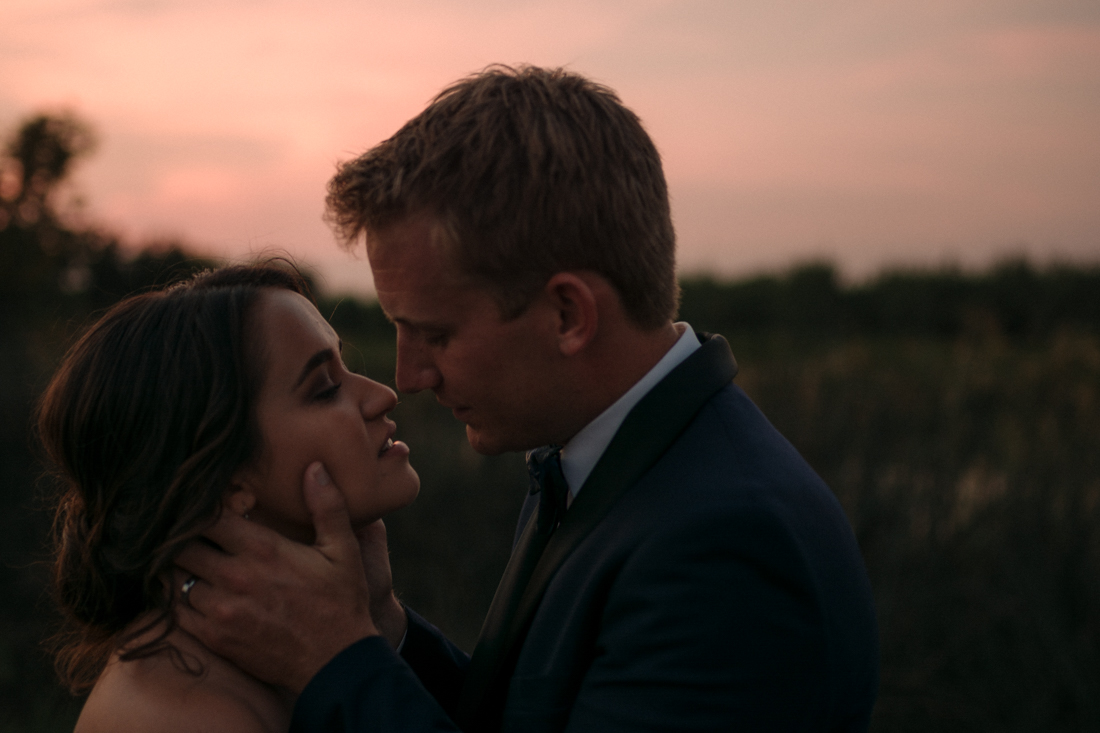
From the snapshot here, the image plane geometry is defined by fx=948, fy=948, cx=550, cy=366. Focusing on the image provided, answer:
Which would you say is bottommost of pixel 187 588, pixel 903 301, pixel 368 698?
Answer: pixel 903 301

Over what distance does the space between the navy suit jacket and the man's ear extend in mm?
202

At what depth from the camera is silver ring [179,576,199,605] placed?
88.7 inches

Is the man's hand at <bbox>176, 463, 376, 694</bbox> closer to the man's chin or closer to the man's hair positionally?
the man's chin

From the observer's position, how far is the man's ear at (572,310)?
6.87 feet

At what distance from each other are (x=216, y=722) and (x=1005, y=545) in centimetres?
548

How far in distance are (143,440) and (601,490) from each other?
125cm

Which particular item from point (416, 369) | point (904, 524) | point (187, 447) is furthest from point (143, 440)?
point (904, 524)

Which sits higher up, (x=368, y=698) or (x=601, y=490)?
(x=601, y=490)

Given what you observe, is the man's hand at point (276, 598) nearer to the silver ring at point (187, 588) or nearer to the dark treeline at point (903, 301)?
the silver ring at point (187, 588)

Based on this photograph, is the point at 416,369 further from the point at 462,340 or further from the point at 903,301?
the point at 903,301

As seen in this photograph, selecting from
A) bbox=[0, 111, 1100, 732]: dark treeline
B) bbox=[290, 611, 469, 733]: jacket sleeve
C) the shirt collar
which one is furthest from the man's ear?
bbox=[0, 111, 1100, 732]: dark treeline

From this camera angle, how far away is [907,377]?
1069cm

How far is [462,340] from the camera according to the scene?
87.4 inches

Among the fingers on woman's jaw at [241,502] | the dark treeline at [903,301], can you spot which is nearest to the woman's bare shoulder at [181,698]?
the fingers on woman's jaw at [241,502]
